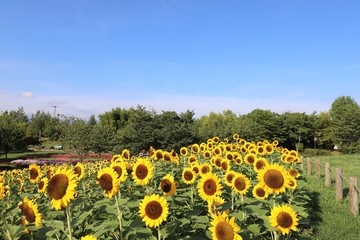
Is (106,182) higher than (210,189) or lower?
higher

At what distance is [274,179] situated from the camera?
3643 mm

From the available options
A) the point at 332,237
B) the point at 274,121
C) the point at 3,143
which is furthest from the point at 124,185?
the point at 274,121

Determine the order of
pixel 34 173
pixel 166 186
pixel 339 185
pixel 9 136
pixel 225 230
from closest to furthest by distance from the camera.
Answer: pixel 225 230 → pixel 166 186 → pixel 34 173 → pixel 339 185 → pixel 9 136

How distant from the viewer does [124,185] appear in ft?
16.2

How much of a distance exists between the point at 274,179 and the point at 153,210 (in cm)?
143

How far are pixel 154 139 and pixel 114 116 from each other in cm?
4343

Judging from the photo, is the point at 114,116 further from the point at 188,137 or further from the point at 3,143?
the point at 188,137

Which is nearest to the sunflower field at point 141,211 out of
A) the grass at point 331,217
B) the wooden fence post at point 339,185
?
the grass at point 331,217

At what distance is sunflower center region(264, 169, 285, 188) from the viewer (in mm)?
3643

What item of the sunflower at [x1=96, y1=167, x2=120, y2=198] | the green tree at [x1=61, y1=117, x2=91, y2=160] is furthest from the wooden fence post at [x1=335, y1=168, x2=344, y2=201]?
the green tree at [x1=61, y1=117, x2=91, y2=160]

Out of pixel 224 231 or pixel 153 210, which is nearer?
pixel 224 231

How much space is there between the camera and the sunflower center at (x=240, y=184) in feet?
13.8

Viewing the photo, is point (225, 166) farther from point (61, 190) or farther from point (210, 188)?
point (61, 190)

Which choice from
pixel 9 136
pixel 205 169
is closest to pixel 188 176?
pixel 205 169
